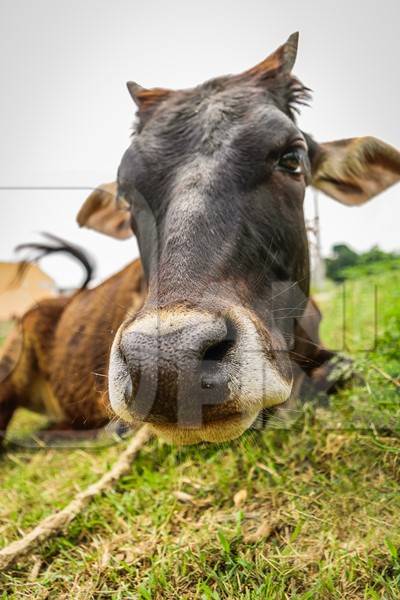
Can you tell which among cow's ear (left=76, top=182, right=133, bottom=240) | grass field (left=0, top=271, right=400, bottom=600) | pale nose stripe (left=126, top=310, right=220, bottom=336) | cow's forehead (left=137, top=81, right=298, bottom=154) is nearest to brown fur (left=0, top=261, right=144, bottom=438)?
cow's ear (left=76, top=182, right=133, bottom=240)

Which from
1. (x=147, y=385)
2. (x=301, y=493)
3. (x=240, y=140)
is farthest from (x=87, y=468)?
(x=240, y=140)

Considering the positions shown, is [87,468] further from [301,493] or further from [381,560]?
[381,560]

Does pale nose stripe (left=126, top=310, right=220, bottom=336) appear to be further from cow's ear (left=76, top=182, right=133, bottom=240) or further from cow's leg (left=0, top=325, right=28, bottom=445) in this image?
cow's leg (left=0, top=325, right=28, bottom=445)

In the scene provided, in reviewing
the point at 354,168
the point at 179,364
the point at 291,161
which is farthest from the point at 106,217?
the point at 179,364

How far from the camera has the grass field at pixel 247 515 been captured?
89.0 inches

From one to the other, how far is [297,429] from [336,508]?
791 millimetres

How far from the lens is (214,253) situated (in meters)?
2.46

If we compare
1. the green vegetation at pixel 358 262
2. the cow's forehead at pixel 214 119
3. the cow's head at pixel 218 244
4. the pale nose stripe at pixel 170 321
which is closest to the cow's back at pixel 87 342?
the cow's head at pixel 218 244

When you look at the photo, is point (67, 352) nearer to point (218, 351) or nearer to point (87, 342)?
point (87, 342)

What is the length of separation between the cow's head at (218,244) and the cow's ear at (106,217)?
124cm

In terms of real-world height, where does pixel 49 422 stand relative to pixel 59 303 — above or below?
below

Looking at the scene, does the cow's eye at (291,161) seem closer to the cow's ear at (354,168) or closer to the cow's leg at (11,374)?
the cow's ear at (354,168)

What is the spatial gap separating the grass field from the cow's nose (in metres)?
0.77

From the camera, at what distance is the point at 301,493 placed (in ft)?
9.16
